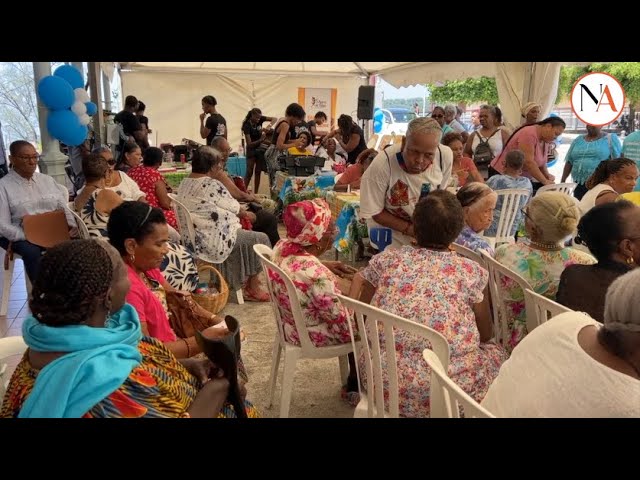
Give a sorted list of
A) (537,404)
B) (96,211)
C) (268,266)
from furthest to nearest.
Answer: (96,211) < (268,266) < (537,404)

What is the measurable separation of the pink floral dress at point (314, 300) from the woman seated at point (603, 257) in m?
0.92

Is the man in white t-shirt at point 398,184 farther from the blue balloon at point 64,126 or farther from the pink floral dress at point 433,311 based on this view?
the blue balloon at point 64,126

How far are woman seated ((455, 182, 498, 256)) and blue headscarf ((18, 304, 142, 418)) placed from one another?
1955mm

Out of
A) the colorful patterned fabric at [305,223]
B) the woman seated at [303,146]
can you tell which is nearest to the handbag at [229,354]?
the colorful patterned fabric at [305,223]

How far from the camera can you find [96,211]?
133 inches

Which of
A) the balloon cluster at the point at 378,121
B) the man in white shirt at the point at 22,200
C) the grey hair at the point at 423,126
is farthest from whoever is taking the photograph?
the balloon cluster at the point at 378,121

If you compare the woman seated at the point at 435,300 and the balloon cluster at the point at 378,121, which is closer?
the woman seated at the point at 435,300

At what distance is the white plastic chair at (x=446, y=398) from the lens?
3.43 ft
